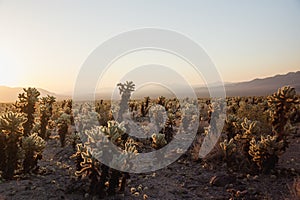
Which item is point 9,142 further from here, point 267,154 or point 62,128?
point 267,154

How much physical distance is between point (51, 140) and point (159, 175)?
657 centimetres

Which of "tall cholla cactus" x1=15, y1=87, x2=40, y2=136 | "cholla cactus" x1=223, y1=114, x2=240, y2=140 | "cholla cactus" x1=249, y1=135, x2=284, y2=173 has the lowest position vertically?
"cholla cactus" x1=249, y1=135, x2=284, y2=173

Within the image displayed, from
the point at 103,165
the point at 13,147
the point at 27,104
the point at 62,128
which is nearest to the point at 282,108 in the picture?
the point at 103,165

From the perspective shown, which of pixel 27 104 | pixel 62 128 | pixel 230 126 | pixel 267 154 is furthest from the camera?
pixel 62 128

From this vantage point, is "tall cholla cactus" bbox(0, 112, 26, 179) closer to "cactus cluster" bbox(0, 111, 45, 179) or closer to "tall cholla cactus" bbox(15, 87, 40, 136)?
"cactus cluster" bbox(0, 111, 45, 179)

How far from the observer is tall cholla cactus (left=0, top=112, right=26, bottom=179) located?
746 cm

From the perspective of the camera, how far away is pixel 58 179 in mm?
7762

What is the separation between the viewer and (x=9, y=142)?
24.6ft

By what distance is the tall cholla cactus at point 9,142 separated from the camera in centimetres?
746

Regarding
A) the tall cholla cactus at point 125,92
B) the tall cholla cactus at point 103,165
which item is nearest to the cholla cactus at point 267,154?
the tall cholla cactus at point 103,165

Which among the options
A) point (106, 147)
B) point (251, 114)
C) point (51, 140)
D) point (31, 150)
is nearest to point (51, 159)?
point (31, 150)

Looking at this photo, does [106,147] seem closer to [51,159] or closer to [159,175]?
[159,175]

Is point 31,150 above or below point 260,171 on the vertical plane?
above

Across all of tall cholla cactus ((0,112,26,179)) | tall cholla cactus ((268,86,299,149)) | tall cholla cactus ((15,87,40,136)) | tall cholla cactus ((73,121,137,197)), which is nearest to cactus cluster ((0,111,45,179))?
tall cholla cactus ((0,112,26,179))
